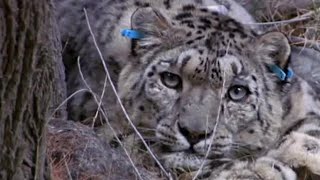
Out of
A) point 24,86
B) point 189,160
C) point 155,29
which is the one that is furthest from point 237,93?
point 24,86

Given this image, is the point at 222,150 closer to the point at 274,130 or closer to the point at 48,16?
the point at 274,130

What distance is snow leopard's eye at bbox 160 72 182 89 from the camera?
18.0ft

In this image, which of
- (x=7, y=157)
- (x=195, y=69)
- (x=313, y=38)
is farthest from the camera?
(x=313, y=38)

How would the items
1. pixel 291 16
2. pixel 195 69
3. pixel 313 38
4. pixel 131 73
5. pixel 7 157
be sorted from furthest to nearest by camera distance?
pixel 291 16 → pixel 313 38 → pixel 131 73 → pixel 195 69 → pixel 7 157

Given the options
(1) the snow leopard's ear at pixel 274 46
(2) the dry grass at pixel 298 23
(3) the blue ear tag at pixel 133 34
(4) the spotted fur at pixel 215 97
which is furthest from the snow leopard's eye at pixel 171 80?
(2) the dry grass at pixel 298 23

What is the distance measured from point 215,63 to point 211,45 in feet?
0.49

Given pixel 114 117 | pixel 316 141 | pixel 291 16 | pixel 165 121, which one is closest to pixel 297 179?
pixel 316 141

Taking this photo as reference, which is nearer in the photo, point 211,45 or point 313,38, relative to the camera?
point 211,45

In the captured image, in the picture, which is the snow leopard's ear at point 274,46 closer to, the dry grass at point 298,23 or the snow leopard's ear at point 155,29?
the snow leopard's ear at point 155,29

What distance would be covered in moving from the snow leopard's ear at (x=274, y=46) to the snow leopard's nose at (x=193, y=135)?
755mm

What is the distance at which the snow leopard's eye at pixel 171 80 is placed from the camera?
5496 millimetres

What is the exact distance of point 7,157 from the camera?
3629 mm

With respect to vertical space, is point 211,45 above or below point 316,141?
above

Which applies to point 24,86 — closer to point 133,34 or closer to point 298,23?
point 133,34
